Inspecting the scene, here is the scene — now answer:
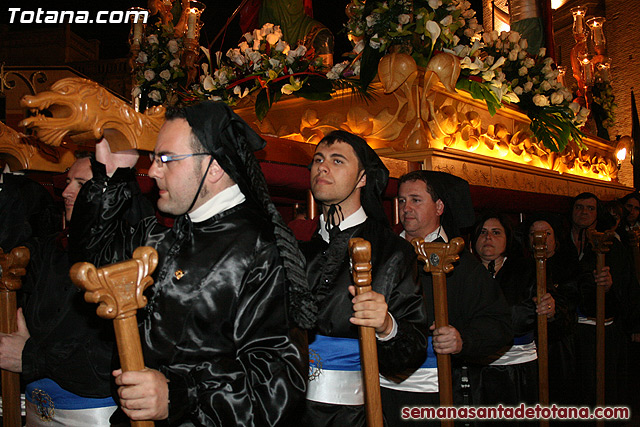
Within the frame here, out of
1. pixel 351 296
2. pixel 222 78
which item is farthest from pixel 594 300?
pixel 222 78

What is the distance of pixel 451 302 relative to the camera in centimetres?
306

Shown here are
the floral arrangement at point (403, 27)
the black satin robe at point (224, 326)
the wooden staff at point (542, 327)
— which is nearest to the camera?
the black satin robe at point (224, 326)

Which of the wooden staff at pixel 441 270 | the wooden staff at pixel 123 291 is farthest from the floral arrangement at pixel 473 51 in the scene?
the wooden staff at pixel 123 291

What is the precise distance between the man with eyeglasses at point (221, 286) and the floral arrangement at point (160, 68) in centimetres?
341

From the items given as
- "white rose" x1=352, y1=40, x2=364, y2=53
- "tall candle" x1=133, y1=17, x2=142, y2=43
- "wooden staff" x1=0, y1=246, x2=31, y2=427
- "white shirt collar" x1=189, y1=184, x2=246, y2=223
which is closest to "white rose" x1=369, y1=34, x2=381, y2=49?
"white rose" x1=352, y1=40, x2=364, y2=53

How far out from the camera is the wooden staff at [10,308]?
2133 mm

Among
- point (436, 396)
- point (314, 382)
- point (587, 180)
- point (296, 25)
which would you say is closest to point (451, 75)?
point (296, 25)

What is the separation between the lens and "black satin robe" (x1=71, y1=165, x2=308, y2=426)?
149 centimetres

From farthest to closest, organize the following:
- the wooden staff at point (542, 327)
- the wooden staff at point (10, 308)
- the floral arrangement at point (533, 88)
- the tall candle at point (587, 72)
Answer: the tall candle at point (587, 72)
the floral arrangement at point (533, 88)
the wooden staff at point (542, 327)
the wooden staff at point (10, 308)

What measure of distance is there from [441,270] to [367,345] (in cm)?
85

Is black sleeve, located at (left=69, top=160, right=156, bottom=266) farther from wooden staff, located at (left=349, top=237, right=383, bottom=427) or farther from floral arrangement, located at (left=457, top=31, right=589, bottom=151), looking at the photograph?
floral arrangement, located at (left=457, top=31, right=589, bottom=151)

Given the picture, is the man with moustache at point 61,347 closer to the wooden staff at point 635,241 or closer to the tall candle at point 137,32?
the tall candle at point 137,32

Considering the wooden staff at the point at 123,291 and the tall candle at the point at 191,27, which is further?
the tall candle at the point at 191,27

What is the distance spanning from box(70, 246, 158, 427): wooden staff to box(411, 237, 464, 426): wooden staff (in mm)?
1550
